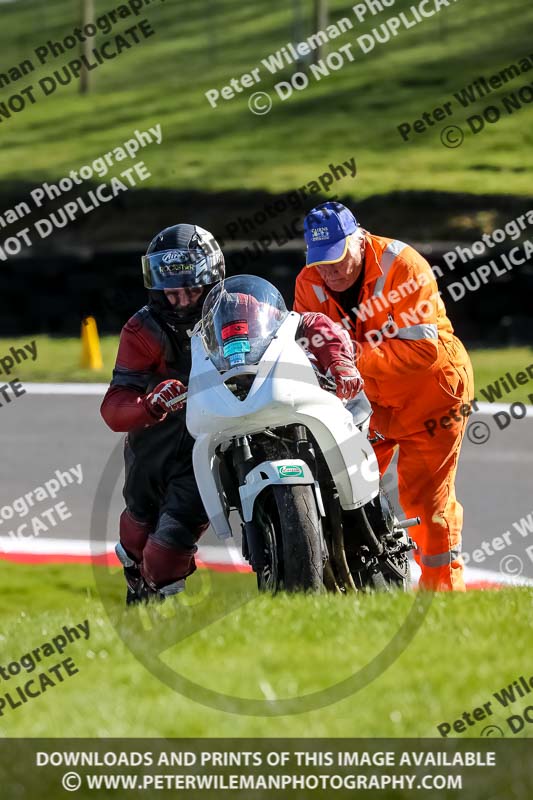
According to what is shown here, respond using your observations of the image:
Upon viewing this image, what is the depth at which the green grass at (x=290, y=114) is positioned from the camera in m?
26.7

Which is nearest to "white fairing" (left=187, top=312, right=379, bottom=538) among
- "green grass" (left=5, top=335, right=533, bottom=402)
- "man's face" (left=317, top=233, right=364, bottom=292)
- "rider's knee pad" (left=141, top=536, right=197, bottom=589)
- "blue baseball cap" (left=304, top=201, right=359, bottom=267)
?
→ "rider's knee pad" (left=141, top=536, right=197, bottom=589)

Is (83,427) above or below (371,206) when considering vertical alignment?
above

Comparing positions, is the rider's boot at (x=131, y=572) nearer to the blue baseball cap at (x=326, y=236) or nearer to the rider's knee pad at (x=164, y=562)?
the rider's knee pad at (x=164, y=562)

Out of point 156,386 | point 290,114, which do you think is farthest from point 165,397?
point 290,114

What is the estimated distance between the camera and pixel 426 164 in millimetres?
26562

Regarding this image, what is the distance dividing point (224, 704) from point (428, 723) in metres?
0.63

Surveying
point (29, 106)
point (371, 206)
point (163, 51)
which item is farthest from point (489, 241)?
point (163, 51)

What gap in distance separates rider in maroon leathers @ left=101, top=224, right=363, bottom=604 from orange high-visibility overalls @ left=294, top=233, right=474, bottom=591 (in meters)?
0.90

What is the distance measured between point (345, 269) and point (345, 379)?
4.11ft

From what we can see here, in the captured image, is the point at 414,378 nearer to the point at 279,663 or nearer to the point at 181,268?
the point at 181,268

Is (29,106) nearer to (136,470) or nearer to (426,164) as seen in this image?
(426,164)

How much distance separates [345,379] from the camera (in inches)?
203

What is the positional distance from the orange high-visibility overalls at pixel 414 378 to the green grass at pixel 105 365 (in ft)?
22.8

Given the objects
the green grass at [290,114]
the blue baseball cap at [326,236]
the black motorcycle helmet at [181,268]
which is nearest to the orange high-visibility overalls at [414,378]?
the blue baseball cap at [326,236]
